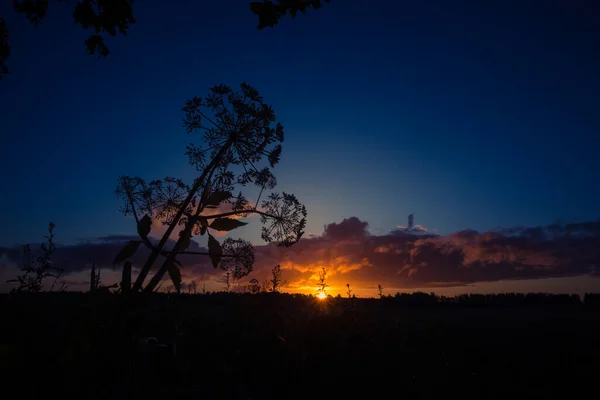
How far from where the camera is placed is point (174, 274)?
355 cm

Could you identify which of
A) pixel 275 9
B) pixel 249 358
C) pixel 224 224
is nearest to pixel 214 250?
pixel 224 224

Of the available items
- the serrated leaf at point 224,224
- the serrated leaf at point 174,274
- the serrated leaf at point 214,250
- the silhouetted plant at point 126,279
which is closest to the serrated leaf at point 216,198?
the serrated leaf at point 224,224

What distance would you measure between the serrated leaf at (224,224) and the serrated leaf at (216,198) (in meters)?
0.24

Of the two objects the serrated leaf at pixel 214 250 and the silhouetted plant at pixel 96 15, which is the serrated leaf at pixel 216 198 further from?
the silhouetted plant at pixel 96 15

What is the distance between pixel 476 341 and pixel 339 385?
4.54 metres

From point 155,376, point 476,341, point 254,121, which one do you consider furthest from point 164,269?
point 476,341

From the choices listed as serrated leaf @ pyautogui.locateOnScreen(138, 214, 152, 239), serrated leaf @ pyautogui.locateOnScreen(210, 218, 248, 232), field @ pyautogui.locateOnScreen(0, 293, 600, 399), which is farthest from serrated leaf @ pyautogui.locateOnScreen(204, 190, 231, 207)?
field @ pyautogui.locateOnScreen(0, 293, 600, 399)

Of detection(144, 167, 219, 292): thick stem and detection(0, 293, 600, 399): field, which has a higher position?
detection(144, 167, 219, 292): thick stem

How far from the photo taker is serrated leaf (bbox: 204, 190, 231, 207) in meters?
4.11

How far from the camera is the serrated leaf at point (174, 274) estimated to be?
3.52 meters

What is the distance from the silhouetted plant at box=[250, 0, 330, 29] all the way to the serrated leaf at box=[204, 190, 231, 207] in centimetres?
182

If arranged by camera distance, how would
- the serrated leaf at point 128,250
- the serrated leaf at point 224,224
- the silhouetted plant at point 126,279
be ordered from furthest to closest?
the serrated leaf at point 224,224, the serrated leaf at point 128,250, the silhouetted plant at point 126,279

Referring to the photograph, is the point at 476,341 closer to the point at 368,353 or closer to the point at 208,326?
the point at 368,353

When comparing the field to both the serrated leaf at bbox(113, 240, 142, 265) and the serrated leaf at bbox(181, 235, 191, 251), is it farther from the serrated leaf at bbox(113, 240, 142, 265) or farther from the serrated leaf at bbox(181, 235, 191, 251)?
the serrated leaf at bbox(181, 235, 191, 251)
